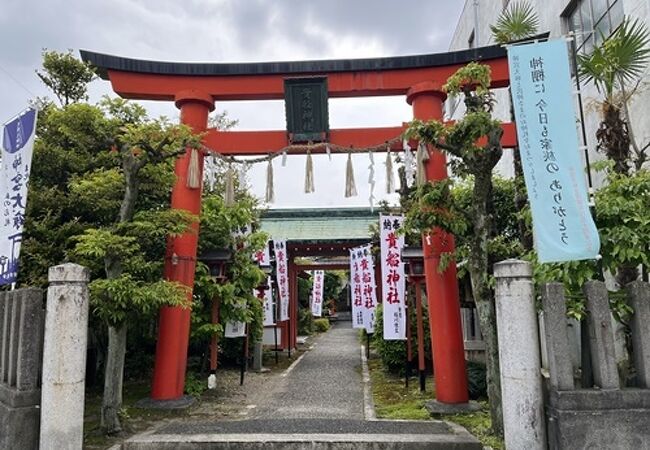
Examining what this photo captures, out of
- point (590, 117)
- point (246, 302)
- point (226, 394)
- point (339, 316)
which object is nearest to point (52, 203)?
point (246, 302)

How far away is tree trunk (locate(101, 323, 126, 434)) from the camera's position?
22.9 ft

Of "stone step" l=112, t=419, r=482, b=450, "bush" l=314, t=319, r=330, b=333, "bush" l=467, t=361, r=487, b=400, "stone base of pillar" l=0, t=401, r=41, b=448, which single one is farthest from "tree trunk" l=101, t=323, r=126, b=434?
"bush" l=314, t=319, r=330, b=333

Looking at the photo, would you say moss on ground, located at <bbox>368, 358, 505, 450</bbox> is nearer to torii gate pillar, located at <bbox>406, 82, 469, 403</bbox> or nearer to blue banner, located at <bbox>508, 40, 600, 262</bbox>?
torii gate pillar, located at <bbox>406, 82, 469, 403</bbox>

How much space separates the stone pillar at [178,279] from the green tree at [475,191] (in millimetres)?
4319

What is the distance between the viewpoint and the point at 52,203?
8.99m

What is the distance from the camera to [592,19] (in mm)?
9430

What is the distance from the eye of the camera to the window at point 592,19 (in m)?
8.57

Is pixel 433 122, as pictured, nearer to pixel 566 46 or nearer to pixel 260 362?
pixel 566 46

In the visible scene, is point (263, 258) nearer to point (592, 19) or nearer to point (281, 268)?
point (281, 268)

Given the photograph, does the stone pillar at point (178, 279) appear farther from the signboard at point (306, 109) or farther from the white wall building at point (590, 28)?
the white wall building at point (590, 28)

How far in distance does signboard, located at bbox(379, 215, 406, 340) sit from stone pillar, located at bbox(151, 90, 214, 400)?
172 inches

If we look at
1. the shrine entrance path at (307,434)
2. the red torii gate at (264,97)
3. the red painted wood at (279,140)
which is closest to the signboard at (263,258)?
the red torii gate at (264,97)

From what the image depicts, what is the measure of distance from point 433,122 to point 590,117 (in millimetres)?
4580

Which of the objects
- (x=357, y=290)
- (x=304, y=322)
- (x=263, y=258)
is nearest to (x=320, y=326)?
(x=304, y=322)
